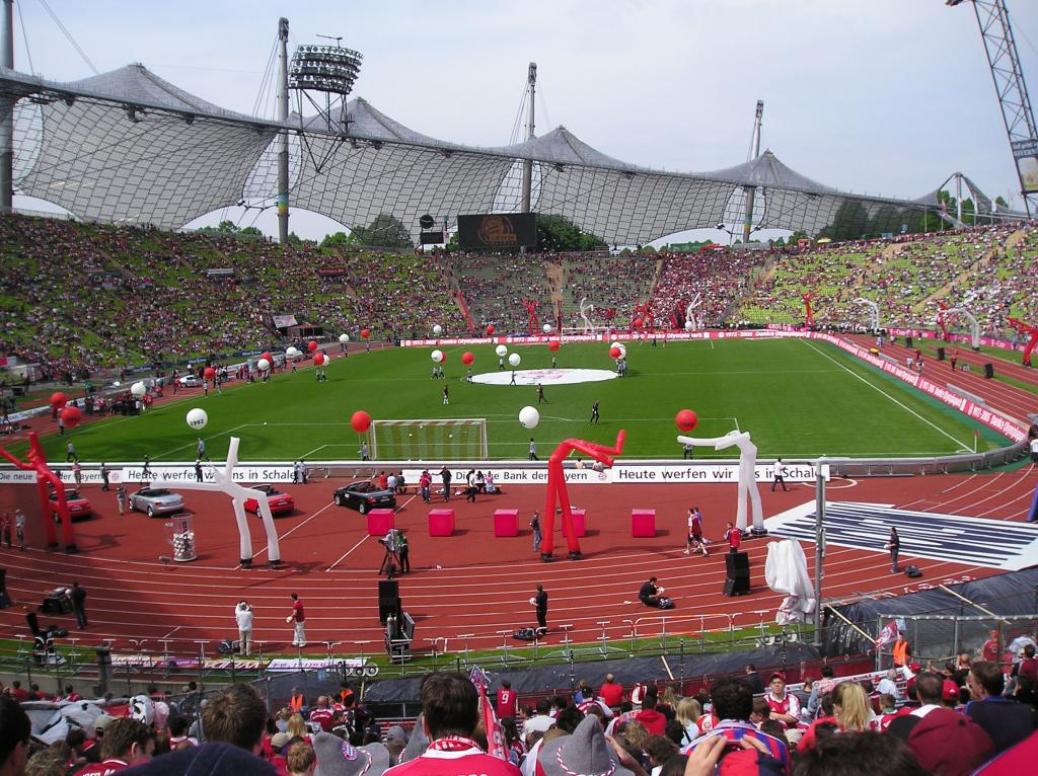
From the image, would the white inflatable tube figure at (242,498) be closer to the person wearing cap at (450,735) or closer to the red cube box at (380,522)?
the red cube box at (380,522)

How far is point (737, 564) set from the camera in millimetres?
21156

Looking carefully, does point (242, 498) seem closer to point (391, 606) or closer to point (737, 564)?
point (391, 606)

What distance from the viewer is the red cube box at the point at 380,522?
2803 centimetres

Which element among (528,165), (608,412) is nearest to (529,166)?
(528,165)

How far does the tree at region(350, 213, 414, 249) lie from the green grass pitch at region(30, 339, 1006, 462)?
204 ft

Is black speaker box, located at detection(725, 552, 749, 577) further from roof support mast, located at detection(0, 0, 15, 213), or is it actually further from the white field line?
roof support mast, located at detection(0, 0, 15, 213)

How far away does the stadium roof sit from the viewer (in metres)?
85.7

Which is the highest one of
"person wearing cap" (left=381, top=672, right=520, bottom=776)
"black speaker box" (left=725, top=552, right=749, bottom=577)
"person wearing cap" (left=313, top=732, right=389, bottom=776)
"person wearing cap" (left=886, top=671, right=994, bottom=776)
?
"person wearing cap" (left=381, top=672, right=520, bottom=776)

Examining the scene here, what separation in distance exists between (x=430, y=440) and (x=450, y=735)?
3621 centimetres

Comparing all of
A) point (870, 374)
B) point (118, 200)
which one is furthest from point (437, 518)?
point (118, 200)

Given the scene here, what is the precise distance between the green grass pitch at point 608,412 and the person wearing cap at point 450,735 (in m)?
32.8

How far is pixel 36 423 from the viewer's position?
2016 inches

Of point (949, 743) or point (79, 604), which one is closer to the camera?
point (949, 743)

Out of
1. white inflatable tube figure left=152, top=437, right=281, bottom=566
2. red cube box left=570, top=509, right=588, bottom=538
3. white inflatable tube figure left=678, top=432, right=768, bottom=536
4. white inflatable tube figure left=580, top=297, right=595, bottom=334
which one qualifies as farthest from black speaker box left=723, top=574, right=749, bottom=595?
white inflatable tube figure left=580, top=297, right=595, bottom=334
